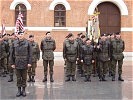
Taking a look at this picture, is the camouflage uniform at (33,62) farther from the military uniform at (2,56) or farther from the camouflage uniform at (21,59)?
the camouflage uniform at (21,59)

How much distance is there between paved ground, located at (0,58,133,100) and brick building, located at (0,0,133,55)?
369 inches

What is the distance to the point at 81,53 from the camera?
16.5 m

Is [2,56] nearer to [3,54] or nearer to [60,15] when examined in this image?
[3,54]

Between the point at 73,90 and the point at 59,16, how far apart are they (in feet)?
44.0

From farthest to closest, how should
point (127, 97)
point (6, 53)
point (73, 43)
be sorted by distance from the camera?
point (6, 53), point (73, 43), point (127, 97)

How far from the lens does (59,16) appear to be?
26781 mm

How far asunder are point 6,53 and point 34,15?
357 inches

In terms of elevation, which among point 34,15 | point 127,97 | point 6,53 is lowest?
point 127,97

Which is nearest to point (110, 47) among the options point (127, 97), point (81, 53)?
point (81, 53)

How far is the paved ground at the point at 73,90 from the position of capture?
12.6 meters

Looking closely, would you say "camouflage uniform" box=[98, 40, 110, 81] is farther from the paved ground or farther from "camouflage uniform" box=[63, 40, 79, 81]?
"camouflage uniform" box=[63, 40, 79, 81]

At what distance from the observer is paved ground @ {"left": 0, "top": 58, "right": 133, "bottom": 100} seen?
41.5ft

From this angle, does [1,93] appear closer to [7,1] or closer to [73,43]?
[73,43]

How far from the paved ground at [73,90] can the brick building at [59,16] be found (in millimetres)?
9362
